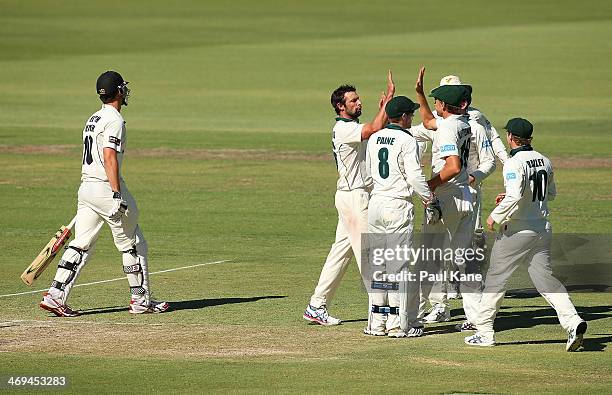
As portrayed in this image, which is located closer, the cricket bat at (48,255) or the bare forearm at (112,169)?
the bare forearm at (112,169)

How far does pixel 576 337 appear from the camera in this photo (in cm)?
1208

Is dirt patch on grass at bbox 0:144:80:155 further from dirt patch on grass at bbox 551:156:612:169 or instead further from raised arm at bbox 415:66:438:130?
raised arm at bbox 415:66:438:130

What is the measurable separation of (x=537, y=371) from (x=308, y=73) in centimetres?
4321

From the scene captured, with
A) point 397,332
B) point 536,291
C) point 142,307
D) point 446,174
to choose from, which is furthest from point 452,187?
point 142,307

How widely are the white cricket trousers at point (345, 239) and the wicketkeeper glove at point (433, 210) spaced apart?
0.80 metres

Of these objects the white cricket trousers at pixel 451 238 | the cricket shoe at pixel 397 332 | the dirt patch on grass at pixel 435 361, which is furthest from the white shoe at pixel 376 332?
the dirt patch on grass at pixel 435 361

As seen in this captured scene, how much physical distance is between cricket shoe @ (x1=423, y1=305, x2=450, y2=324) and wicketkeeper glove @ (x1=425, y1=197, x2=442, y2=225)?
4.45 ft

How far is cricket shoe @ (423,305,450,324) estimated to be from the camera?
1400 cm

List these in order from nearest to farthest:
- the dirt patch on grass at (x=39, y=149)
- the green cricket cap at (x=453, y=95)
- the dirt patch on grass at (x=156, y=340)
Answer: the dirt patch on grass at (x=156, y=340), the green cricket cap at (x=453, y=95), the dirt patch on grass at (x=39, y=149)

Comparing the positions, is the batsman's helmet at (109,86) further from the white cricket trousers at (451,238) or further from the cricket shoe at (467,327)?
the cricket shoe at (467,327)

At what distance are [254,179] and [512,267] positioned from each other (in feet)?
50.3

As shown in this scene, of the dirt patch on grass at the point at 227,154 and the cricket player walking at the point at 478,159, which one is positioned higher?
the cricket player walking at the point at 478,159

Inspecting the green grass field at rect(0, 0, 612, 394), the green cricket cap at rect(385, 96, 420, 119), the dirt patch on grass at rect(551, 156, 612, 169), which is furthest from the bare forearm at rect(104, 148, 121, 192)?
the dirt patch on grass at rect(551, 156, 612, 169)

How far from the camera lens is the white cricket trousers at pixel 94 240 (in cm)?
1414
